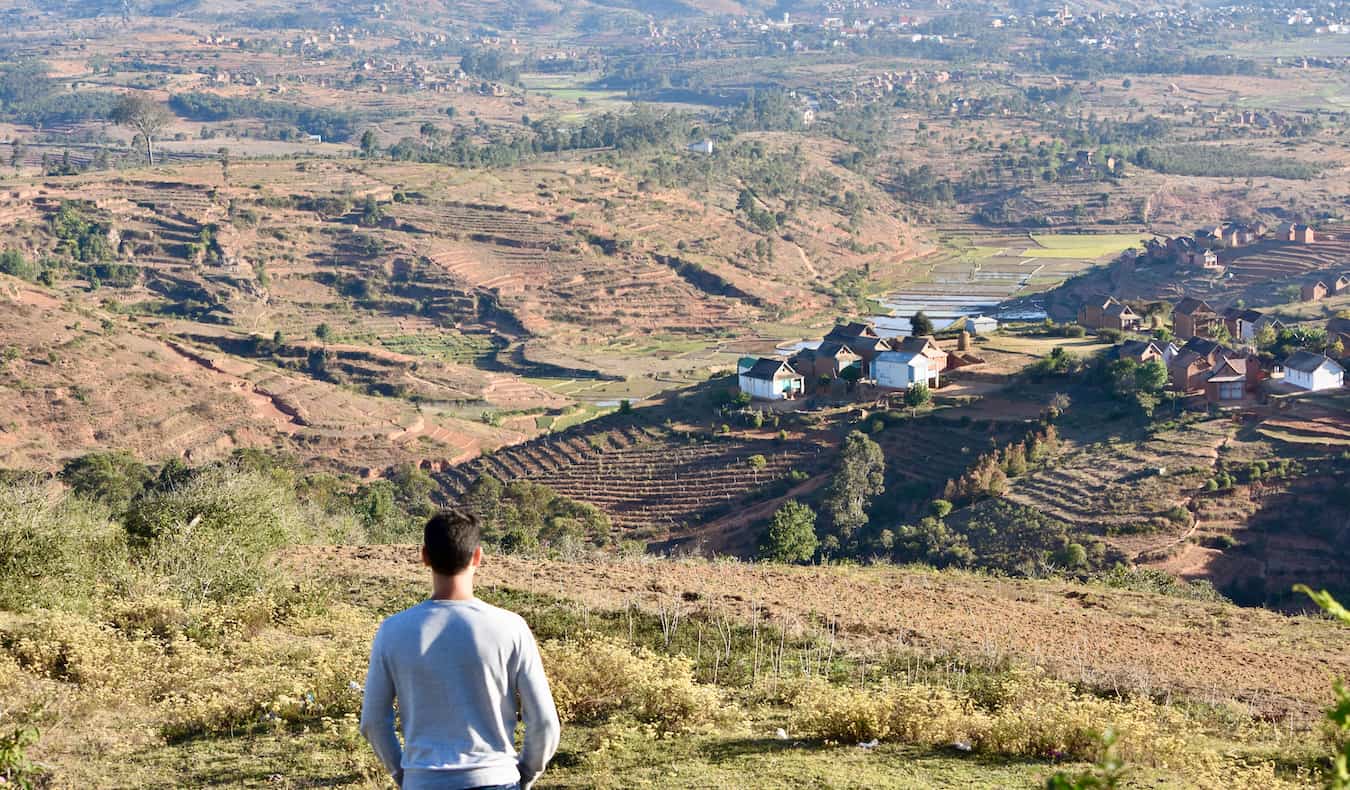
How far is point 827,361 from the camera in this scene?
142 feet

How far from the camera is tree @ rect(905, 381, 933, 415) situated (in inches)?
1511

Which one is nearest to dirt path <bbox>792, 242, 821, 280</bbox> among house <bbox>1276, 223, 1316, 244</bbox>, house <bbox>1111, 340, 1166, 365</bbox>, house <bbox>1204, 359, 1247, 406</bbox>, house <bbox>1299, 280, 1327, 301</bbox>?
house <bbox>1276, 223, 1316, 244</bbox>

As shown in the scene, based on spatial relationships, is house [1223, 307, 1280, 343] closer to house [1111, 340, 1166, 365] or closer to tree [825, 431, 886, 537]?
house [1111, 340, 1166, 365]

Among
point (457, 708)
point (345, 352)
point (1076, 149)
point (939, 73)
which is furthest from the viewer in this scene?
point (939, 73)

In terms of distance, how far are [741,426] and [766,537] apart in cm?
898

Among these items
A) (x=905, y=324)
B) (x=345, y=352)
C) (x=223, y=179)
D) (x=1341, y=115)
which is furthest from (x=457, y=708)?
(x=1341, y=115)

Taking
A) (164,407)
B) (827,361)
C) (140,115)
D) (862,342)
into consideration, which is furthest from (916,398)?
(140,115)

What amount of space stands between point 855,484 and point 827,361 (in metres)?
8.78

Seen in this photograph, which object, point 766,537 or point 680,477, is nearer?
point 766,537

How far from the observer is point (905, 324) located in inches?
2694

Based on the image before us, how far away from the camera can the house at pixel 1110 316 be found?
50.2m

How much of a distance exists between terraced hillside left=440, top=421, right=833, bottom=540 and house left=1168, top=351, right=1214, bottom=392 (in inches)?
371

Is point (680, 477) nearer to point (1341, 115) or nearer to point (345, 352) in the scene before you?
point (345, 352)

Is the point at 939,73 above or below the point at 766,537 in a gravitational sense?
above
